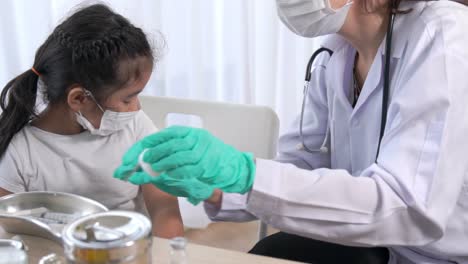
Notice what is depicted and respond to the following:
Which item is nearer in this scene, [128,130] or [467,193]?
[467,193]

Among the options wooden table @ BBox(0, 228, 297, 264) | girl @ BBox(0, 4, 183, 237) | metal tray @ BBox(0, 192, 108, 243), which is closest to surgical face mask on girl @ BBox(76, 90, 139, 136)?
girl @ BBox(0, 4, 183, 237)

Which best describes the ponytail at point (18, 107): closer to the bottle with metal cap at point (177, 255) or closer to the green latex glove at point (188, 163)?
the green latex glove at point (188, 163)

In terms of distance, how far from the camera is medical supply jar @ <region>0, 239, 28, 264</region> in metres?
0.81

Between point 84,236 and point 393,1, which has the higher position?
point 393,1

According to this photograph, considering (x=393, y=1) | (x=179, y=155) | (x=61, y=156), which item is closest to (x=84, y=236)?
(x=179, y=155)

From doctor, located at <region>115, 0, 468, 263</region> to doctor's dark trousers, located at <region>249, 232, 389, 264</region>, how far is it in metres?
0.06

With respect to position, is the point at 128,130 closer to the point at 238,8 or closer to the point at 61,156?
the point at 61,156

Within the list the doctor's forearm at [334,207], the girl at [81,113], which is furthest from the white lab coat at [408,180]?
the girl at [81,113]

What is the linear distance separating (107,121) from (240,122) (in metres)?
0.33

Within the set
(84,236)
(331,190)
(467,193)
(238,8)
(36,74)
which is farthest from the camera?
(238,8)

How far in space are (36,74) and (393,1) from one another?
0.85m

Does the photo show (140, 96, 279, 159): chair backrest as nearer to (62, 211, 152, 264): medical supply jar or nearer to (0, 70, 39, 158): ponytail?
(0, 70, 39, 158): ponytail

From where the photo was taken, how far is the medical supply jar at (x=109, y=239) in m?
0.63

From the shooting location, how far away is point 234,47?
2.26 meters
